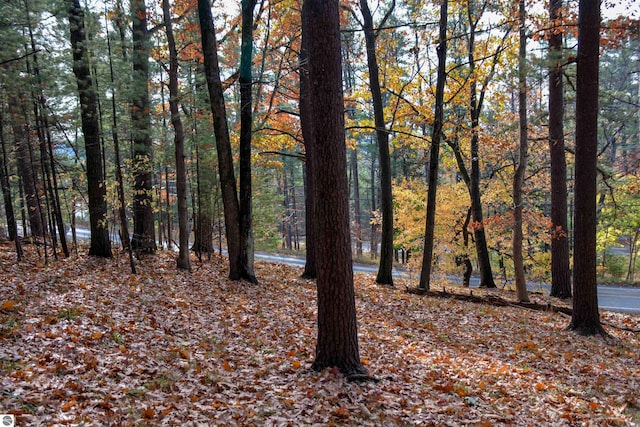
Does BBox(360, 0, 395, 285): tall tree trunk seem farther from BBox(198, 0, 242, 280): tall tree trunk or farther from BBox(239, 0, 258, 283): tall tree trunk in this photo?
→ BBox(198, 0, 242, 280): tall tree trunk

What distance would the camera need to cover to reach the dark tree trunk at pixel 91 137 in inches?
448

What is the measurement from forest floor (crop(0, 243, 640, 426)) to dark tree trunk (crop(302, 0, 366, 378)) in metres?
1.07

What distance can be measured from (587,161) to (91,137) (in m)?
12.4

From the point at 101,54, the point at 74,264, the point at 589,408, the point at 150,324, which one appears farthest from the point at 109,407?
the point at 101,54

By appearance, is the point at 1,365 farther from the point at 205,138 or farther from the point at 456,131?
the point at 456,131

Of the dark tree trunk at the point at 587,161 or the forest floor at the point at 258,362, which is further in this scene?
the dark tree trunk at the point at 587,161

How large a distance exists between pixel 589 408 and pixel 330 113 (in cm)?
496

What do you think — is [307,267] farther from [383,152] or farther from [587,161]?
[587,161]

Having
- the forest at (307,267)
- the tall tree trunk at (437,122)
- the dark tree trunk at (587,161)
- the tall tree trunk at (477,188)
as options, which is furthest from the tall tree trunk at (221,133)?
the tall tree trunk at (477,188)

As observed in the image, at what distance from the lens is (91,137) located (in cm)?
1194

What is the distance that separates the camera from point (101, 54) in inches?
481

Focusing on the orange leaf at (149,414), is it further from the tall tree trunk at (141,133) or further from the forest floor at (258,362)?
the tall tree trunk at (141,133)

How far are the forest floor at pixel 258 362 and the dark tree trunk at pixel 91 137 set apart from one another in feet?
4.78

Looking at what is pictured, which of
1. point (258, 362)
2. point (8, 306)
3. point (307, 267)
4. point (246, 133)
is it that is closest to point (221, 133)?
point (246, 133)
